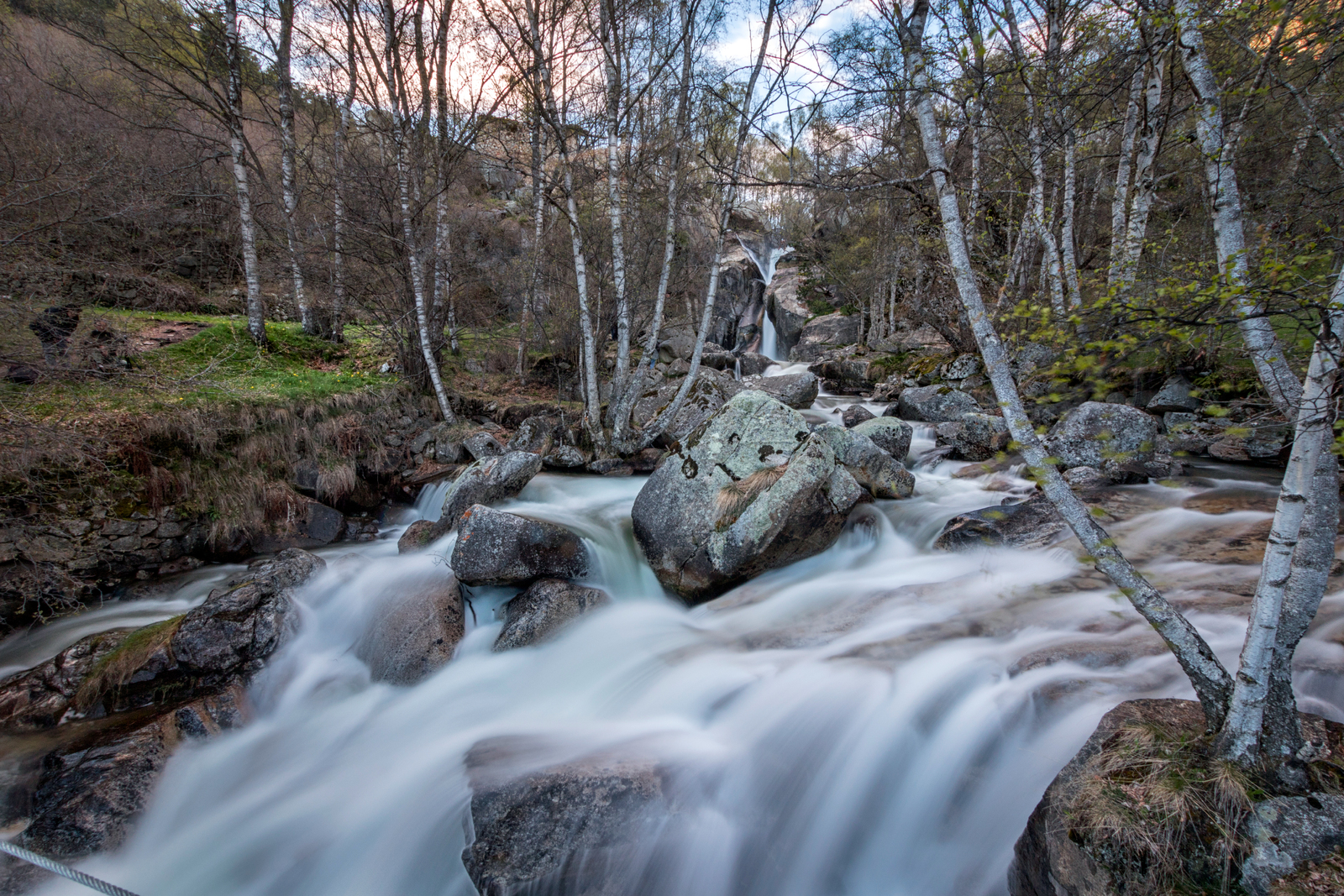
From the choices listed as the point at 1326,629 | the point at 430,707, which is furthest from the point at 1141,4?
the point at 430,707

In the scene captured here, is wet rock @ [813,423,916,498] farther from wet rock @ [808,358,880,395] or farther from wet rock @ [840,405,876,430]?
wet rock @ [808,358,880,395]

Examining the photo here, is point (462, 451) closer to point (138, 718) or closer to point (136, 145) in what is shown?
point (138, 718)

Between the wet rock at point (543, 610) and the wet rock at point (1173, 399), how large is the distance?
9.78 metres

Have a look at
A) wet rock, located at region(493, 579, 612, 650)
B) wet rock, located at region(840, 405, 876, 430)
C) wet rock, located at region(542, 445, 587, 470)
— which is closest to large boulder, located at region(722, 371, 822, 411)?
wet rock, located at region(840, 405, 876, 430)

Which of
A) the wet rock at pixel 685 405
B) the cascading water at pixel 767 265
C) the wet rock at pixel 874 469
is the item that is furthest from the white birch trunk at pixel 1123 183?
the cascading water at pixel 767 265

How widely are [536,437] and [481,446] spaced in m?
1.02

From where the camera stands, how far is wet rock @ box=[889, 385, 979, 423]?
450 inches

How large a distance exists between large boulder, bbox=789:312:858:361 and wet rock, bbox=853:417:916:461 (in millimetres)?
14658

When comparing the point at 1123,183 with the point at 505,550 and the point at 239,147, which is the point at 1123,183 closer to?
the point at 505,550

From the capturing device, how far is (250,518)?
24.6ft

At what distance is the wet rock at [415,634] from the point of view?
529cm

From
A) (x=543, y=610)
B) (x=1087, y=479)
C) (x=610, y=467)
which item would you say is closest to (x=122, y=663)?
(x=543, y=610)

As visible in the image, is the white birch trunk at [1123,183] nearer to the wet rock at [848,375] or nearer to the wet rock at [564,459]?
the wet rock at [848,375]

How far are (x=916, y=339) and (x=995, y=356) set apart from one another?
1760 centimetres
